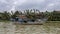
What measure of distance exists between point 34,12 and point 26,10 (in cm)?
47

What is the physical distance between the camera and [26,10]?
7820 mm

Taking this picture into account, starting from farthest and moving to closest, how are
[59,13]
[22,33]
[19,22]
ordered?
[59,13] → [19,22] → [22,33]

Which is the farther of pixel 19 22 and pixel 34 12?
pixel 34 12

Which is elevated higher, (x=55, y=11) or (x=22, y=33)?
(x=55, y=11)

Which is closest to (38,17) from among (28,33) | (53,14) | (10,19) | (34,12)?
(34,12)

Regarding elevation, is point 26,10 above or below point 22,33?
above

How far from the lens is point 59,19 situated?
293 inches

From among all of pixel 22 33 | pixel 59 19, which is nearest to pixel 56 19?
pixel 59 19

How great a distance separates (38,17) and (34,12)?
375 millimetres

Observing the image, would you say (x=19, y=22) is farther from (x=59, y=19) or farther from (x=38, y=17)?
(x=59, y=19)

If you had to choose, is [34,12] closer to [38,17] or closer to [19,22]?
[38,17]

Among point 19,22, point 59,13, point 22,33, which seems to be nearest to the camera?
point 22,33

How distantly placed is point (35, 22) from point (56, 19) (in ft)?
3.75

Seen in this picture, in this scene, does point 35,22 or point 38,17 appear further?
point 38,17
